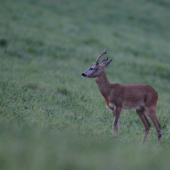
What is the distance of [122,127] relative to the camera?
8.56 m

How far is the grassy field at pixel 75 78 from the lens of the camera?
4367 millimetres

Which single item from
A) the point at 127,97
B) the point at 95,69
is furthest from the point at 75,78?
the point at 127,97

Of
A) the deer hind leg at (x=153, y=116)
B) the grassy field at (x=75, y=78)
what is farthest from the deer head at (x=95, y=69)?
the deer hind leg at (x=153, y=116)

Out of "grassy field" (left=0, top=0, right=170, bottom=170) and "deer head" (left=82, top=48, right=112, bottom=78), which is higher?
"deer head" (left=82, top=48, right=112, bottom=78)

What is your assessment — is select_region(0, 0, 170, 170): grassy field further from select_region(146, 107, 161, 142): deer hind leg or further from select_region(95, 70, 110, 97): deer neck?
select_region(95, 70, 110, 97): deer neck

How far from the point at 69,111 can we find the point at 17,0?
647 inches

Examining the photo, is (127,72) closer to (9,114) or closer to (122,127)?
(122,127)

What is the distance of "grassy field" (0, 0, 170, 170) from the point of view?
4367 mm

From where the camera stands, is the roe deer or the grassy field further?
the roe deer

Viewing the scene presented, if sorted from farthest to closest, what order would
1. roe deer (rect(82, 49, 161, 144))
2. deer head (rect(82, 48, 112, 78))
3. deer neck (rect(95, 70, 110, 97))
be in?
deer head (rect(82, 48, 112, 78)), deer neck (rect(95, 70, 110, 97)), roe deer (rect(82, 49, 161, 144))

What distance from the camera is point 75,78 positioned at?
1344 cm

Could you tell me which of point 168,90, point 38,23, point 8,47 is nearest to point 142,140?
point 168,90

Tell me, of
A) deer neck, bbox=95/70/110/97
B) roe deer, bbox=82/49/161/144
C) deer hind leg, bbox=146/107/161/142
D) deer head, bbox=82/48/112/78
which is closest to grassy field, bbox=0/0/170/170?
deer hind leg, bbox=146/107/161/142

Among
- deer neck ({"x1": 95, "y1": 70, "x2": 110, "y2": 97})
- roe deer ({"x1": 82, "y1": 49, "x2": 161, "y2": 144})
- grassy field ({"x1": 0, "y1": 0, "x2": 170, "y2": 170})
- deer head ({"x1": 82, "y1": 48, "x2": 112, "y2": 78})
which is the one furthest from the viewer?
deer head ({"x1": 82, "y1": 48, "x2": 112, "y2": 78})
